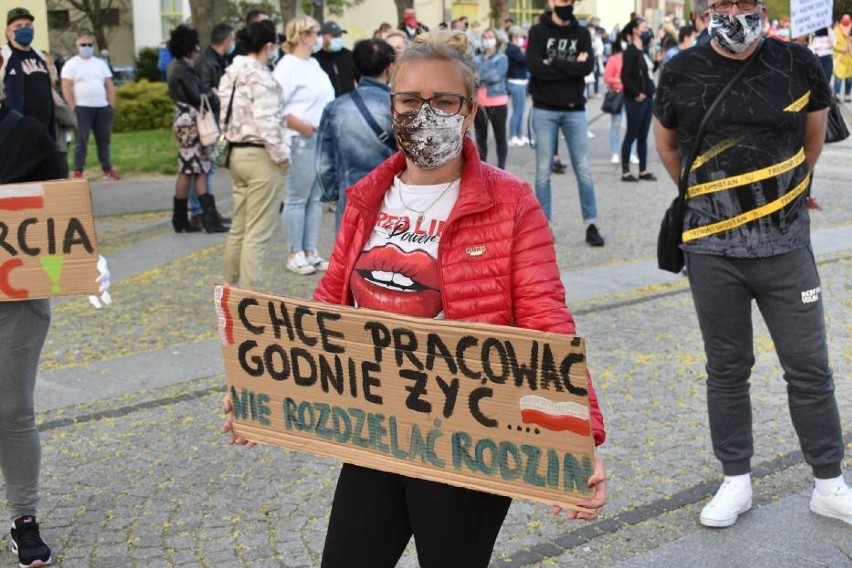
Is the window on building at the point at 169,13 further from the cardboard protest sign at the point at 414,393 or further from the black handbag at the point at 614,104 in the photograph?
the cardboard protest sign at the point at 414,393

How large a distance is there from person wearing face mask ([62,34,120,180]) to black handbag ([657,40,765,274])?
12.7 m

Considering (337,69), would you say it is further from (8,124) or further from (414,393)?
(414,393)

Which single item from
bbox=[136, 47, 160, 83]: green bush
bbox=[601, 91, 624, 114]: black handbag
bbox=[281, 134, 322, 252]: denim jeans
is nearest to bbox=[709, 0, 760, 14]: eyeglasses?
bbox=[281, 134, 322, 252]: denim jeans

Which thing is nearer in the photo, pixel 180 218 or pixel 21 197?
pixel 21 197

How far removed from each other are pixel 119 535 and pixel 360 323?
2.18 m

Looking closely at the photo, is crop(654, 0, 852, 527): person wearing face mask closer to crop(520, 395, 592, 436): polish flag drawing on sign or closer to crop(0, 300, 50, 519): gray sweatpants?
crop(520, 395, 592, 436): polish flag drawing on sign

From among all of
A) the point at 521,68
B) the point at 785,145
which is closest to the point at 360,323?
the point at 785,145

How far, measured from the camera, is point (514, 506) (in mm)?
4730

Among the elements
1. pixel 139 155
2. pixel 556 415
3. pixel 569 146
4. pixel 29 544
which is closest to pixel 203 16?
pixel 139 155

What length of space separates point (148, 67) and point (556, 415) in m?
37.3

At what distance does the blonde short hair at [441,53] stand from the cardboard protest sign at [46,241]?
1.46 m

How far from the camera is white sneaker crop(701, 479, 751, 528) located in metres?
4.46

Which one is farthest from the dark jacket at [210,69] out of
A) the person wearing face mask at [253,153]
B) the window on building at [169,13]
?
the window on building at [169,13]

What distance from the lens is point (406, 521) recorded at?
2.92 m
